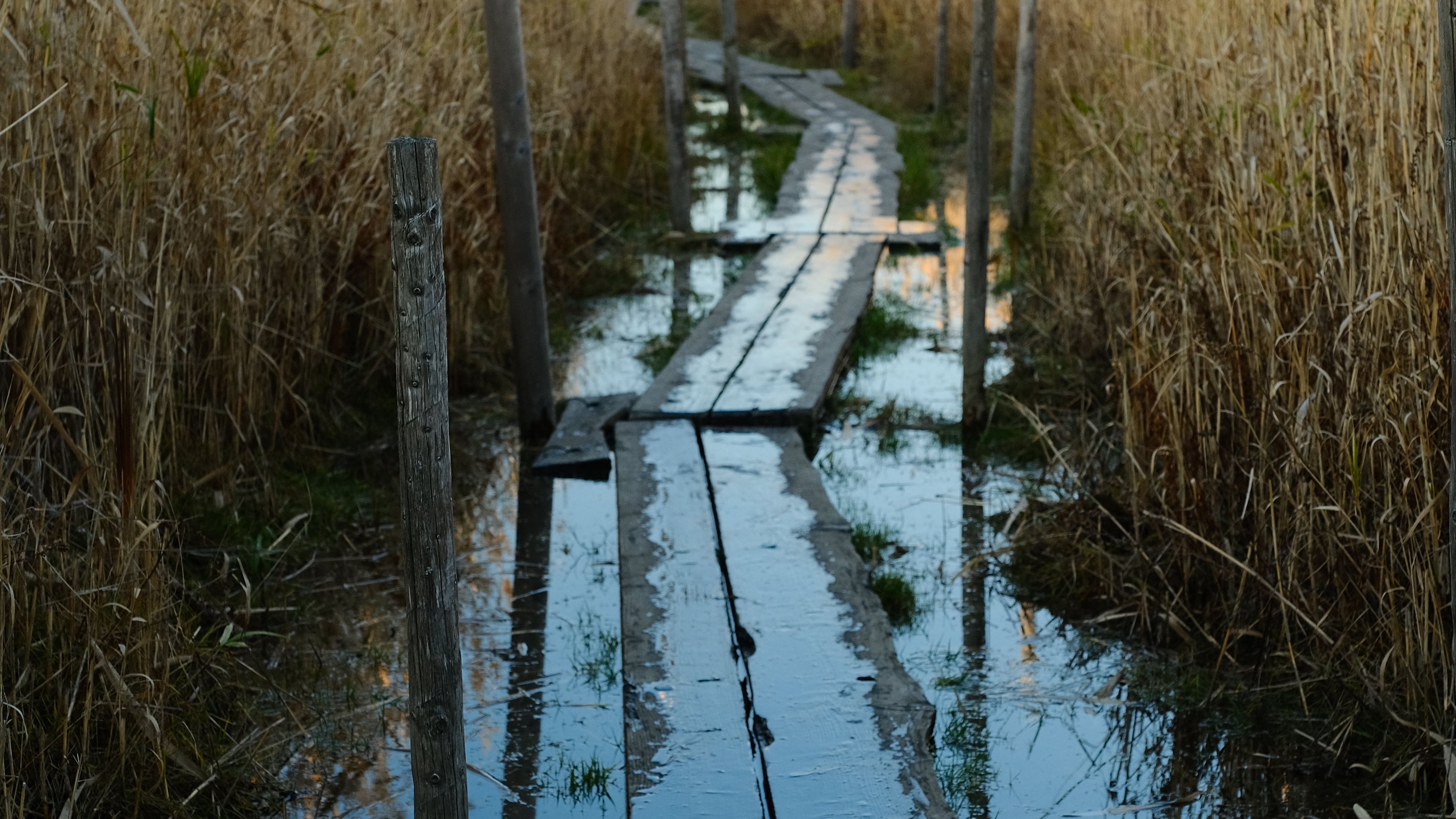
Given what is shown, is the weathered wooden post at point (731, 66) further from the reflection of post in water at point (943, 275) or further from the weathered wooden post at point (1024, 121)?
the weathered wooden post at point (1024, 121)

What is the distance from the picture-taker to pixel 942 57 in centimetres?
1041

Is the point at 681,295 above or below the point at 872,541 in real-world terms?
above

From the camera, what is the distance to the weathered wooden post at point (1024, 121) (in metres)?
6.67

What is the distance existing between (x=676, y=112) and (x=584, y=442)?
314cm

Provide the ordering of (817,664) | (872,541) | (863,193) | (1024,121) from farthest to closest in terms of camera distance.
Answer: (863,193) < (1024,121) < (872,541) < (817,664)

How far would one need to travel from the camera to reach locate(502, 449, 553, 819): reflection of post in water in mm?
2783

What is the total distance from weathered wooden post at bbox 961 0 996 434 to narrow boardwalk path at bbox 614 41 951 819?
19.7 inches

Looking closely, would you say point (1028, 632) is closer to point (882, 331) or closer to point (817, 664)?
point (817, 664)

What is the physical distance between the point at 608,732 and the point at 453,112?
2.95 metres

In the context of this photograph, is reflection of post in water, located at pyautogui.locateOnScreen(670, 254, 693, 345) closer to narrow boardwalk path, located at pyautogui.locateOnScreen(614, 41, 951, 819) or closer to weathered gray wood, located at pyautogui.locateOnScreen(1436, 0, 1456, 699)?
narrow boardwalk path, located at pyautogui.locateOnScreen(614, 41, 951, 819)

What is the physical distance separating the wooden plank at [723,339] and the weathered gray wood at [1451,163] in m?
2.61

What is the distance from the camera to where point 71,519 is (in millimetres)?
2828

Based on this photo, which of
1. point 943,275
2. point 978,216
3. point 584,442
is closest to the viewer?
point 978,216

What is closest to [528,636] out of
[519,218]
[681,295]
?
[519,218]
